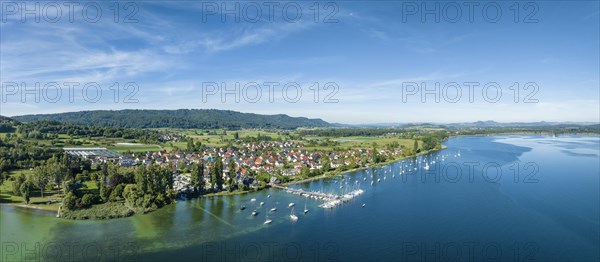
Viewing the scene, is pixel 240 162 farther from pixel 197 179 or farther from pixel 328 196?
pixel 328 196

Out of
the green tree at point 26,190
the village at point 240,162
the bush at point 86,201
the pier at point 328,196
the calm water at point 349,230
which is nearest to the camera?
A: the calm water at point 349,230

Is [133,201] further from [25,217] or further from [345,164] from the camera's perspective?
[345,164]

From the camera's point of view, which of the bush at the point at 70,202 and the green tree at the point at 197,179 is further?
the green tree at the point at 197,179

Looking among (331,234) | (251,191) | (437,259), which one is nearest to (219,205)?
(251,191)

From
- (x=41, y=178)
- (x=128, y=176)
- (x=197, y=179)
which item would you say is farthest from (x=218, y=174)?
(x=41, y=178)

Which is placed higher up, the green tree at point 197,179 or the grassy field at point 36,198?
the green tree at point 197,179

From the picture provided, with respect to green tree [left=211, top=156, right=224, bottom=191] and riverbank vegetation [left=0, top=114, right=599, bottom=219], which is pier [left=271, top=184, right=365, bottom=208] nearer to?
riverbank vegetation [left=0, top=114, right=599, bottom=219]

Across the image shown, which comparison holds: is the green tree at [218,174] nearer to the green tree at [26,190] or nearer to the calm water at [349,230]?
the calm water at [349,230]

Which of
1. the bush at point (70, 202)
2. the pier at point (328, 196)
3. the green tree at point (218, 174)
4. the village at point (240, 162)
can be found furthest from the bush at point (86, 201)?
the pier at point (328, 196)

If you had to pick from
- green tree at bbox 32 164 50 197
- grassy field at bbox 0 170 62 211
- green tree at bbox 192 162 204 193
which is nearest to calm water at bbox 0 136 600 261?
grassy field at bbox 0 170 62 211
